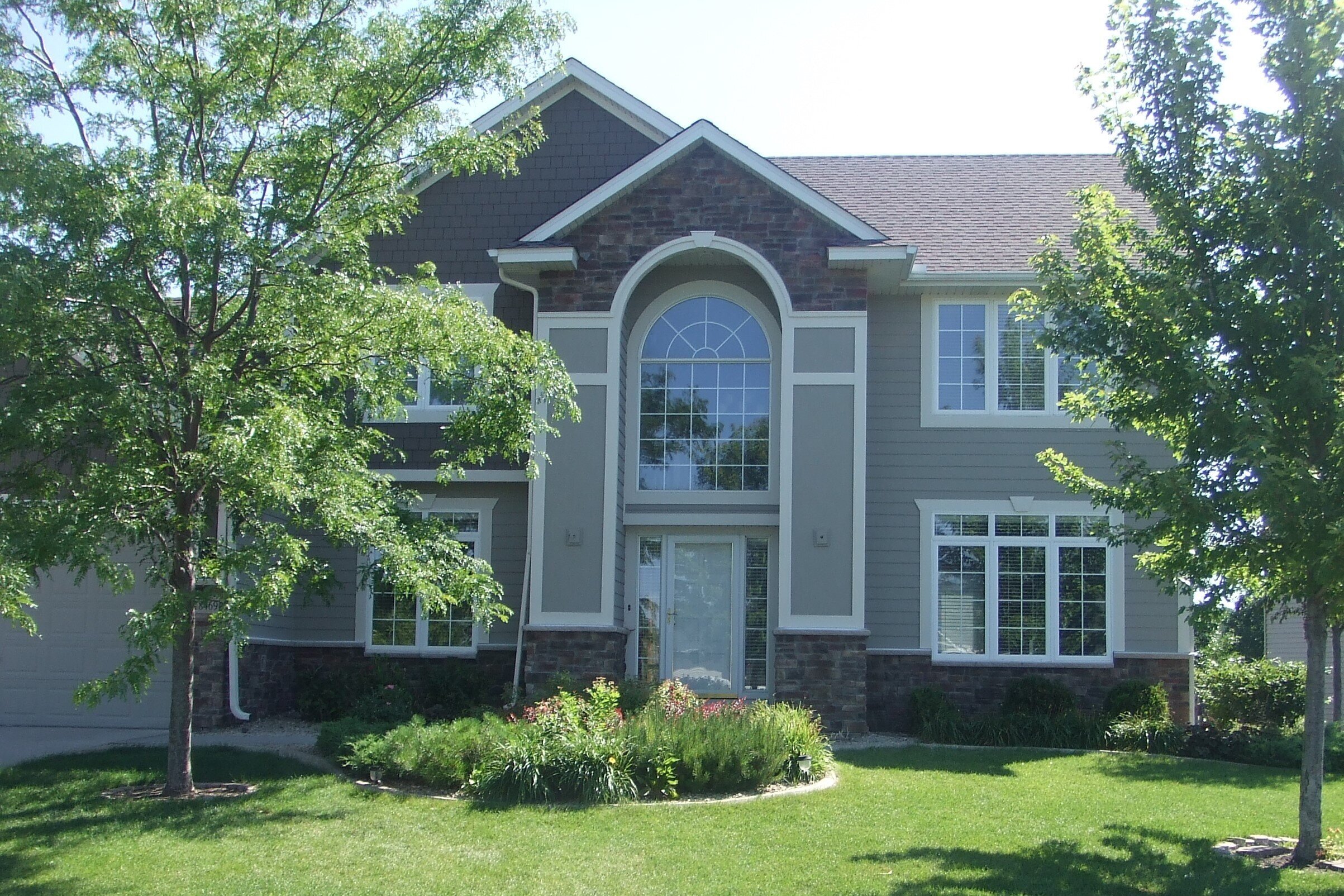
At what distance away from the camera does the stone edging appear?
384 inches

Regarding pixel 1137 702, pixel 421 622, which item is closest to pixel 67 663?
pixel 421 622

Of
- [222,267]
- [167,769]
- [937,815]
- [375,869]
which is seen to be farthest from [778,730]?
[222,267]

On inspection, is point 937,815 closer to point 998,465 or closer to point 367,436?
point 367,436

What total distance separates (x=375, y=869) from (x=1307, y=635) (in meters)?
6.60

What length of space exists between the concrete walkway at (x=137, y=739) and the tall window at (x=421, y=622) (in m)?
1.69

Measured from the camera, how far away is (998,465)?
15344 millimetres

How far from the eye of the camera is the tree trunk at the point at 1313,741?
8.21 m

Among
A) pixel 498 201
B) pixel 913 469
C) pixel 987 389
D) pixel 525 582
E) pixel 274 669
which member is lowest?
pixel 274 669

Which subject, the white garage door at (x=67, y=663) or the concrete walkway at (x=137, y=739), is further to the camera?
the white garage door at (x=67, y=663)

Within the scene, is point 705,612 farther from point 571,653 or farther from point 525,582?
point 525,582

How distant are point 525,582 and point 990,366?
6489mm

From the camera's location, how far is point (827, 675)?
45.5 feet

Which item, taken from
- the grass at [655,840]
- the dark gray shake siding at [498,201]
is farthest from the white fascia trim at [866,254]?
the grass at [655,840]

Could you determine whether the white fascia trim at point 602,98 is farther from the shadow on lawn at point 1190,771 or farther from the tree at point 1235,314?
the shadow on lawn at point 1190,771
